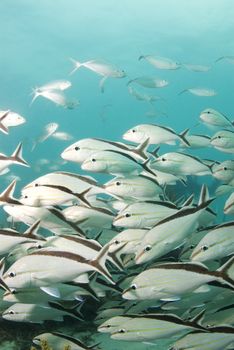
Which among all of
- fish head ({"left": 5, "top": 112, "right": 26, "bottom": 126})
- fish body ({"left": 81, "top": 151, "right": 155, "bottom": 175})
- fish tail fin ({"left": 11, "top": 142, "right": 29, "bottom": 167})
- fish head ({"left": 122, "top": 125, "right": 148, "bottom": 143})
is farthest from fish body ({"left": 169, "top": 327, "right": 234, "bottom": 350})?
fish head ({"left": 5, "top": 112, "right": 26, "bottom": 126})

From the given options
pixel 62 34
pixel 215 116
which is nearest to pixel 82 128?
pixel 62 34

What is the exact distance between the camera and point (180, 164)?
513cm

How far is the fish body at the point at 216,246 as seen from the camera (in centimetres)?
333

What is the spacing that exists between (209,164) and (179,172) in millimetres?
714

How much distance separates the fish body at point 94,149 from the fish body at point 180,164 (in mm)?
459

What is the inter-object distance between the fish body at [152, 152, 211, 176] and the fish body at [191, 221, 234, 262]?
179 centimetres

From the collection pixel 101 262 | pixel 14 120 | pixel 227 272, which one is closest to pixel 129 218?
pixel 101 262

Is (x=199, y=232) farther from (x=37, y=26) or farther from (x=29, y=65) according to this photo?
(x=29, y=65)

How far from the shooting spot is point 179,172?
517 cm

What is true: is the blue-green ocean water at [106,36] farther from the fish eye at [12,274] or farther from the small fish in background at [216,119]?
the fish eye at [12,274]

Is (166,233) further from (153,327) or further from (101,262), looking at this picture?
(153,327)

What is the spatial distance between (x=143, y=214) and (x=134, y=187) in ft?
2.26

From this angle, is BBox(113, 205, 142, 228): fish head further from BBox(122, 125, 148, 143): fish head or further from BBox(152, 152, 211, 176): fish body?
BBox(122, 125, 148, 143): fish head

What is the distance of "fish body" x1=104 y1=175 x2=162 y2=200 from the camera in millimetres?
4406
